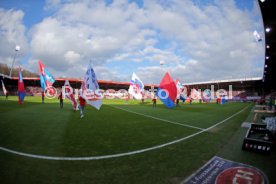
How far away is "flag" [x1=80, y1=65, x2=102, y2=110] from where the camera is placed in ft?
41.3

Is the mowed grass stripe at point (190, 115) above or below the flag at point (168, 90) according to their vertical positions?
below

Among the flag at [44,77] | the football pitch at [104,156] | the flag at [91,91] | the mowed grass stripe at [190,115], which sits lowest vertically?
the mowed grass stripe at [190,115]

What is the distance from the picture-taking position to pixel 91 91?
41.9 feet

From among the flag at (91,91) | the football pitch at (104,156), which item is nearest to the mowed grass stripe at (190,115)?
the football pitch at (104,156)

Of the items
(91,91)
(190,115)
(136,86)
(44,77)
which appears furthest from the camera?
(136,86)

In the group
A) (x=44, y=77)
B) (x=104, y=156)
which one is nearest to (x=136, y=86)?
(x=44, y=77)

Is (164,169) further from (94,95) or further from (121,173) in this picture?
(94,95)

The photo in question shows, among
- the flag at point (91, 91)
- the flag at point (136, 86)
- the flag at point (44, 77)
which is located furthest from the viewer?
the flag at point (136, 86)

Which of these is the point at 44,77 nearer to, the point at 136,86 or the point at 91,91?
the point at 136,86

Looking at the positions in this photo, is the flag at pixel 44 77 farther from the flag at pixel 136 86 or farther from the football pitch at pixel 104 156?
the football pitch at pixel 104 156

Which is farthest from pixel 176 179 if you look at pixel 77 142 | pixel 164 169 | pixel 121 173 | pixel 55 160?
pixel 77 142

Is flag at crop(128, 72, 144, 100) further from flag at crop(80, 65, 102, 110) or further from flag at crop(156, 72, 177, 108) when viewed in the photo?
flag at crop(80, 65, 102, 110)

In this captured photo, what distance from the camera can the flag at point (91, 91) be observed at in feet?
41.3

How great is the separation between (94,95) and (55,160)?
27.6 ft
